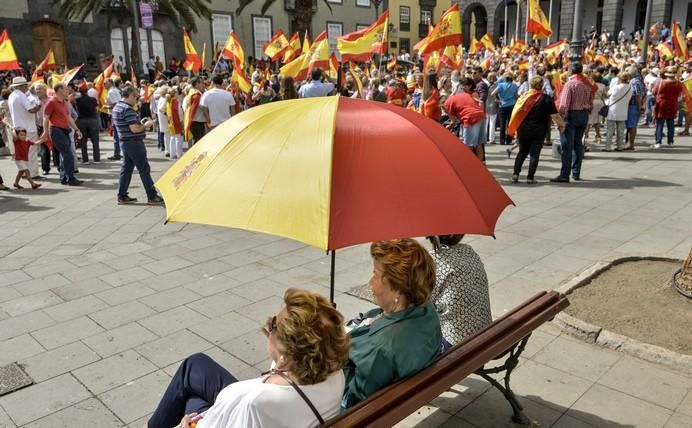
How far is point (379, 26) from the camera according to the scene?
1405 cm

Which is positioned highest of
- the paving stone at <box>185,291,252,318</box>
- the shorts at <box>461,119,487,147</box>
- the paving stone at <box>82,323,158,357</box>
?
the shorts at <box>461,119,487,147</box>

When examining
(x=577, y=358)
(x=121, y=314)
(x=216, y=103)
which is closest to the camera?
(x=577, y=358)

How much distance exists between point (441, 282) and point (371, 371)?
2.62 feet

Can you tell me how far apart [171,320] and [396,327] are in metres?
2.73

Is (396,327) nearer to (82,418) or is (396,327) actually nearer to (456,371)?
(456,371)

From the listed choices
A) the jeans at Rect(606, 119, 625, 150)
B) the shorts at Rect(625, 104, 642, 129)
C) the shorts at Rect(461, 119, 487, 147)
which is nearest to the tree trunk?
the shorts at Rect(461, 119, 487, 147)

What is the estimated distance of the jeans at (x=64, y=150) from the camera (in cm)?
1014

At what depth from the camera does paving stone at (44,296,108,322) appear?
4746 millimetres

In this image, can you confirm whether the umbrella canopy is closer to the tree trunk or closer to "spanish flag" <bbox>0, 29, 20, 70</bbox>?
the tree trunk

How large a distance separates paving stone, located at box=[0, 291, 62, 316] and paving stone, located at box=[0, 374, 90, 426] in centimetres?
142

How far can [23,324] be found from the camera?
4.61 metres

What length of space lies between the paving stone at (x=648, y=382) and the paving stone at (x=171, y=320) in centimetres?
305

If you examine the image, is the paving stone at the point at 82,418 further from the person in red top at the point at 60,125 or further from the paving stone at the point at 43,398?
the person in red top at the point at 60,125

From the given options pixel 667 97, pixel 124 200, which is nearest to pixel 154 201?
pixel 124 200
